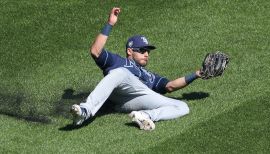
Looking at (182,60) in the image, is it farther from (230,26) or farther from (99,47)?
(99,47)

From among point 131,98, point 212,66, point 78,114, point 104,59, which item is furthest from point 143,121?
point 212,66

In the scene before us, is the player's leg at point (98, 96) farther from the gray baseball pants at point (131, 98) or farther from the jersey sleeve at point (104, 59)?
the jersey sleeve at point (104, 59)

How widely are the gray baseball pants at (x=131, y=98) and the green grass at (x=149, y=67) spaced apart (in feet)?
0.53

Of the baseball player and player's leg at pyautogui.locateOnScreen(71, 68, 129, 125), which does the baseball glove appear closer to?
the baseball player

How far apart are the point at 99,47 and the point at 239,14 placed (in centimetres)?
534

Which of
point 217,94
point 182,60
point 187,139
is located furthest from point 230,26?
point 187,139

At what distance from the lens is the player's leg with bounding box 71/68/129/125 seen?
36.4 ft

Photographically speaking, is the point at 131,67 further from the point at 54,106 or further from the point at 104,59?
the point at 54,106

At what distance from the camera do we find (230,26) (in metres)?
15.7

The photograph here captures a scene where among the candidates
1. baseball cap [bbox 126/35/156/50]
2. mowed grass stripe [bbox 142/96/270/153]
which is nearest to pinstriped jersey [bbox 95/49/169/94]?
baseball cap [bbox 126/35/156/50]

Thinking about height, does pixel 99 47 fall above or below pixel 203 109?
above

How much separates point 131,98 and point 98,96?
0.77 m

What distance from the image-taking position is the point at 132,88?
38.7 ft

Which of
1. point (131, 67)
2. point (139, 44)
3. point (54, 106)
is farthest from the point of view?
point (54, 106)
